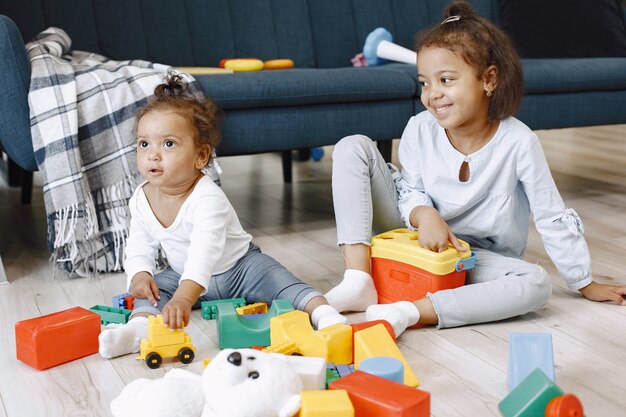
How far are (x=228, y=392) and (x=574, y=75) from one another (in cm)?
168

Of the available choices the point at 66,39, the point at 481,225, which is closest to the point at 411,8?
the point at 66,39

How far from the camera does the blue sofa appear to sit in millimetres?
1885

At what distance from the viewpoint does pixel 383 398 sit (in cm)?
92

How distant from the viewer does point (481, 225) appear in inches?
59.9

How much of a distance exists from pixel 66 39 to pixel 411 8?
1.18m

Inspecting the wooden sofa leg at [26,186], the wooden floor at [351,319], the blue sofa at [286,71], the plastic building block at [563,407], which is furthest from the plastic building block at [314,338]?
the wooden sofa leg at [26,186]

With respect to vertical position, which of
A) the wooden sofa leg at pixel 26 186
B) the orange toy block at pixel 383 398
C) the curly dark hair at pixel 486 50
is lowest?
A: the wooden sofa leg at pixel 26 186

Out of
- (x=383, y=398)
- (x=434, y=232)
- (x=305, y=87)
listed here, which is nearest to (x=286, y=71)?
(x=305, y=87)

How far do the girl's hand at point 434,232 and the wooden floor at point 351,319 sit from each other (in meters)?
0.15

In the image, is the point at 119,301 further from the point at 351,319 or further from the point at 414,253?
the point at 414,253

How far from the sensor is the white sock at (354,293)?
1421 millimetres

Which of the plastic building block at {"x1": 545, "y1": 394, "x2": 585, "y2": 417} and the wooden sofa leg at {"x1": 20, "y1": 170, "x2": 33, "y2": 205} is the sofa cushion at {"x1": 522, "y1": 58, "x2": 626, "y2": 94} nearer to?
the plastic building block at {"x1": 545, "y1": 394, "x2": 585, "y2": 417}

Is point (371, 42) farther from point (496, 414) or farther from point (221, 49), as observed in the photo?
point (496, 414)

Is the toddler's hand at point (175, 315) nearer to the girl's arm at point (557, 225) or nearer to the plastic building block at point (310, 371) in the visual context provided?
the plastic building block at point (310, 371)
